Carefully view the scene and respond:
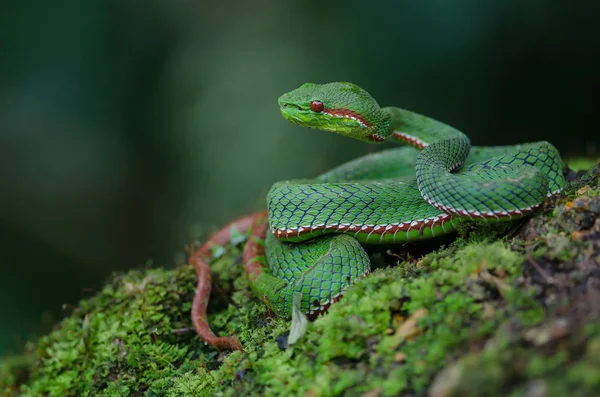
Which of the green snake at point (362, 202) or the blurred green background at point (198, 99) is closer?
the green snake at point (362, 202)

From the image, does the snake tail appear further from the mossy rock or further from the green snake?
the mossy rock

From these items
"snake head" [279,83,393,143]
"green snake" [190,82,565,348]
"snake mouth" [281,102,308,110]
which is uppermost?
"snake mouth" [281,102,308,110]

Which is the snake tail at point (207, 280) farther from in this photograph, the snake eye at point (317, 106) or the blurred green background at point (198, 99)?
the snake eye at point (317, 106)

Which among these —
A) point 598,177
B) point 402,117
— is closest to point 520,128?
point 402,117

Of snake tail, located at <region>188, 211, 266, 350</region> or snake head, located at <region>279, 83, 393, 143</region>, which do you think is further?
snake head, located at <region>279, 83, 393, 143</region>

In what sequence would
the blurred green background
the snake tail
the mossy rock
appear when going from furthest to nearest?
the blurred green background < the snake tail < the mossy rock

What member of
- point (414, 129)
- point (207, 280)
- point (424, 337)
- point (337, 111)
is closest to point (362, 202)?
point (337, 111)

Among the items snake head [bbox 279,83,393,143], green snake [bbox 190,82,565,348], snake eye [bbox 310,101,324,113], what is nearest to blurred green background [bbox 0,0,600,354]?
green snake [bbox 190,82,565,348]

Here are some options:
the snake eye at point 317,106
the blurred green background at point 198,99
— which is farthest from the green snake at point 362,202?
the blurred green background at point 198,99

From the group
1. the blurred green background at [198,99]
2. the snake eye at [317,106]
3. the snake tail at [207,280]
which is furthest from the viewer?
the blurred green background at [198,99]

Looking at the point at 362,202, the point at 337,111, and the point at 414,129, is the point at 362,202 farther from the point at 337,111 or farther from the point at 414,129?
the point at 414,129
